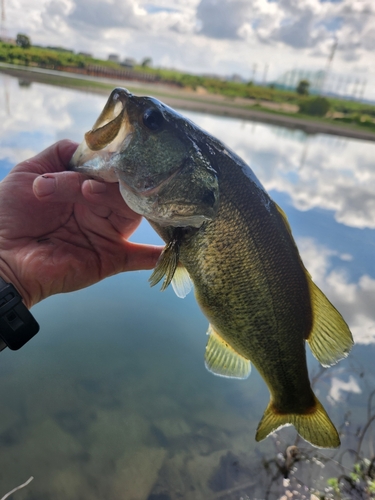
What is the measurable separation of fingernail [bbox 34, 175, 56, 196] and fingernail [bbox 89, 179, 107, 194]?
6.1 inches

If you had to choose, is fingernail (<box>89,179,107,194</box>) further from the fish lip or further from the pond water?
the pond water

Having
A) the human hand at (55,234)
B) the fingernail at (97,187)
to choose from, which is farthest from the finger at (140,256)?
the fingernail at (97,187)

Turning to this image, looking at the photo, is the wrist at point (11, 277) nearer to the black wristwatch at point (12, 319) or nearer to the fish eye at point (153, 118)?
the black wristwatch at point (12, 319)

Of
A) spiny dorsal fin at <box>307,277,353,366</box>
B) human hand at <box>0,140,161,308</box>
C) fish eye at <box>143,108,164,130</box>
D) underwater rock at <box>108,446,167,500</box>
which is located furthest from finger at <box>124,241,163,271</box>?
underwater rock at <box>108,446,167,500</box>

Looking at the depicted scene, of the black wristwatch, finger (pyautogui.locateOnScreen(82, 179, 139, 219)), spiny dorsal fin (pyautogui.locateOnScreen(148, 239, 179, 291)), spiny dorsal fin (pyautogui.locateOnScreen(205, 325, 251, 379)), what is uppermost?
finger (pyautogui.locateOnScreen(82, 179, 139, 219))

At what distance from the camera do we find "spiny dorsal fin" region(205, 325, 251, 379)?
5.51 feet

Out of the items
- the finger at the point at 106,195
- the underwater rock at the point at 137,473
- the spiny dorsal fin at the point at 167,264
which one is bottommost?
the underwater rock at the point at 137,473

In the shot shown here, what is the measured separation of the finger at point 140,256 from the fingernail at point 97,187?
553 mm

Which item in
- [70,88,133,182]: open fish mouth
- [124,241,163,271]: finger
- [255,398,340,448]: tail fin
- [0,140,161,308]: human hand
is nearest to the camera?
[70,88,133,182]: open fish mouth

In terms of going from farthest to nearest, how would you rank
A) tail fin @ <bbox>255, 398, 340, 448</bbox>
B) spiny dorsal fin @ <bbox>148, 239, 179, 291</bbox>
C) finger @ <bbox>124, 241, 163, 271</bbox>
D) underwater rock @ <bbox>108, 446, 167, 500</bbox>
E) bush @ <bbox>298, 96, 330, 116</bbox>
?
bush @ <bbox>298, 96, 330, 116</bbox> → underwater rock @ <bbox>108, 446, 167, 500</bbox> → finger @ <bbox>124, 241, 163, 271</bbox> → tail fin @ <bbox>255, 398, 340, 448</bbox> → spiny dorsal fin @ <bbox>148, 239, 179, 291</bbox>

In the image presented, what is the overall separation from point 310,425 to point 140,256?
1218 mm

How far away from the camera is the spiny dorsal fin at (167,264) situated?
1.40 metres

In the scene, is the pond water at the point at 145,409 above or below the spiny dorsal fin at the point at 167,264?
below

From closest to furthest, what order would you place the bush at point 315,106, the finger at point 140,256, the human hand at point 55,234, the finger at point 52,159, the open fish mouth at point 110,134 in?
the open fish mouth at point 110,134 < the human hand at point 55,234 < the finger at point 52,159 < the finger at point 140,256 < the bush at point 315,106
